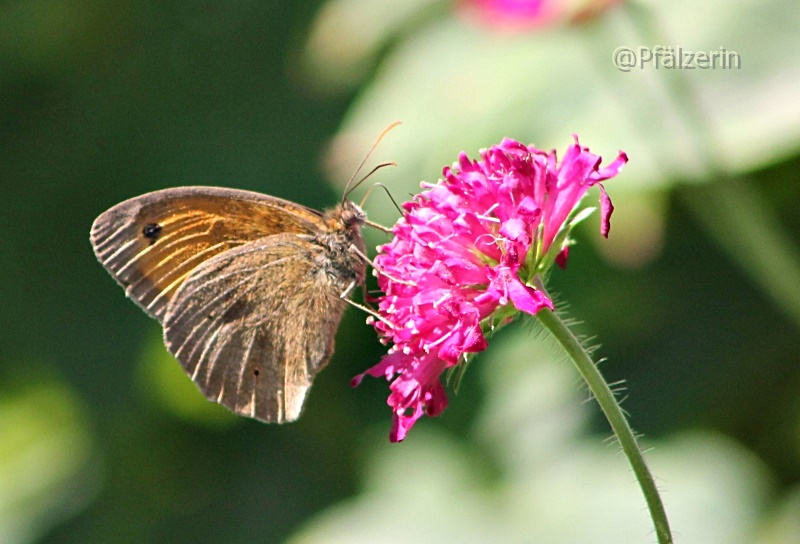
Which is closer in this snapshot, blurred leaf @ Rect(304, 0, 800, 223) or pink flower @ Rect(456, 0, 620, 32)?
pink flower @ Rect(456, 0, 620, 32)

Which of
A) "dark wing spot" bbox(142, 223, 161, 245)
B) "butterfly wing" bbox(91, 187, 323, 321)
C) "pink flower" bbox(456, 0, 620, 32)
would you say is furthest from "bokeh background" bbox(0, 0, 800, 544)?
"dark wing spot" bbox(142, 223, 161, 245)

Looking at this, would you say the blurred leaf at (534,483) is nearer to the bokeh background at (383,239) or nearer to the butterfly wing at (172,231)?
the bokeh background at (383,239)

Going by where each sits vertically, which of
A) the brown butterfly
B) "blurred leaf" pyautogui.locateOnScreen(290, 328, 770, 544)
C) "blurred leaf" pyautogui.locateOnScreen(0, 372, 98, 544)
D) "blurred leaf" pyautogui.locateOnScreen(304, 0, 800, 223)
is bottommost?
"blurred leaf" pyautogui.locateOnScreen(290, 328, 770, 544)

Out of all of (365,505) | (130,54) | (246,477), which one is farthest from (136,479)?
(130,54)

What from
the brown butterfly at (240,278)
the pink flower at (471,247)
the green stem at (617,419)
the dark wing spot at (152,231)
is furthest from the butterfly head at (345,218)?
the green stem at (617,419)

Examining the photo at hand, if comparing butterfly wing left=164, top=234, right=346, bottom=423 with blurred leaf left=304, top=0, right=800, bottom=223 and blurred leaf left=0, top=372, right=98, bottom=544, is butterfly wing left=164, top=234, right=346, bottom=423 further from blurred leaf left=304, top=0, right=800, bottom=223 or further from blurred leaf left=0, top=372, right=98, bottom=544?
blurred leaf left=0, top=372, right=98, bottom=544

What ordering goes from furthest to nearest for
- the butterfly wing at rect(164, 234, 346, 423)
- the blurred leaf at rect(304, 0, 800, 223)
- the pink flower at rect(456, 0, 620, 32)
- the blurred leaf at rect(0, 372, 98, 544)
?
the blurred leaf at rect(0, 372, 98, 544) < the blurred leaf at rect(304, 0, 800, 223) < the pink flower at rect(456, 0, 620, 32) < the butterfly wing at rect(164, 234, 346, 423)

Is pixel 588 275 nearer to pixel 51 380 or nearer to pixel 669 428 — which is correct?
pixel 669 428

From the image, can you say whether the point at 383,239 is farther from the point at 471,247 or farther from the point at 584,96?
the point at 471,247
